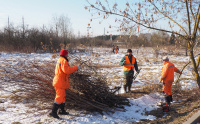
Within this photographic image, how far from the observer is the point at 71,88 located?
4.42 meters

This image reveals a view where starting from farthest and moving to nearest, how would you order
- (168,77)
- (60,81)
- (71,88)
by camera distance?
(168,77), (71,88), (60,81)

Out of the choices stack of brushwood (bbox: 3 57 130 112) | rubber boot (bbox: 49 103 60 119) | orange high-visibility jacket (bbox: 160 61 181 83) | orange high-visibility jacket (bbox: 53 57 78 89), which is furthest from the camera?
orange high-visibility jacket (bbox: 160 61 181 83)

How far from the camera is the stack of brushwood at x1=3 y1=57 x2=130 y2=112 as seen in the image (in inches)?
164

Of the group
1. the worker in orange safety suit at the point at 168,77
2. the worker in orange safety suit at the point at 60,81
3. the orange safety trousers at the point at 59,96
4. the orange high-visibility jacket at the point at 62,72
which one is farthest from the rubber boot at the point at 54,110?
the worker in orange safety suit at the point at 168,77

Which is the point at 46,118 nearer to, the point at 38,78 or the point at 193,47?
the point at 38,78

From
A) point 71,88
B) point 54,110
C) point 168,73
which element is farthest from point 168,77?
point 54,110

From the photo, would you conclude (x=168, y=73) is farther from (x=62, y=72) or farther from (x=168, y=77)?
(x=62, y=72)

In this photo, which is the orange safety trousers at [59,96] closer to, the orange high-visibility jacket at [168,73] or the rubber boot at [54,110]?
the rubber boot at [54,110]

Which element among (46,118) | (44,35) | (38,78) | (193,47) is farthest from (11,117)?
(44,35)

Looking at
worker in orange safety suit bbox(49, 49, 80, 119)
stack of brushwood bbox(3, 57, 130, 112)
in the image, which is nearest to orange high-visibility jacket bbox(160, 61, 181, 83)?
stack of brushwood bbox(3, 57, 130, 112)

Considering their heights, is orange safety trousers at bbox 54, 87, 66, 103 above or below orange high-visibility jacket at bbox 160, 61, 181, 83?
below

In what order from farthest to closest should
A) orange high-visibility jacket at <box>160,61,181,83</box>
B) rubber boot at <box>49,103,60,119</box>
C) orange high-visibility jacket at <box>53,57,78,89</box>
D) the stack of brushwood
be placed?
orange high-visibility jacket at <box>160,61,181,83</box> → the stack of brushwood → rubber boot at <box>49,103,60,119</box> → orange high-visibility jacket at <box>53,57,78,89</box>

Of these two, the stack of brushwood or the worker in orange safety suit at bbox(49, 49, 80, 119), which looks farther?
the stack of brushwood

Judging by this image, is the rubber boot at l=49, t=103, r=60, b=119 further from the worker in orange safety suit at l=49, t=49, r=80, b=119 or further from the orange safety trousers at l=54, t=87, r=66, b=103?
the orange safety trousers at l=54, t=87, r=66, b=103
